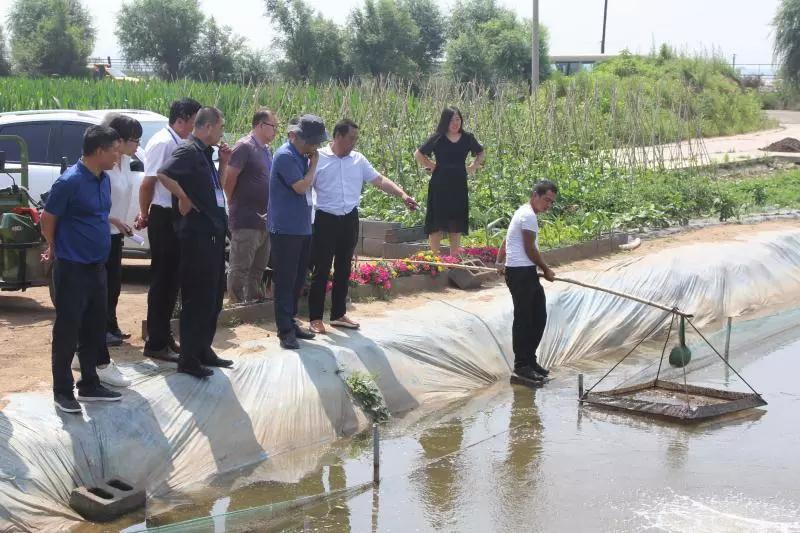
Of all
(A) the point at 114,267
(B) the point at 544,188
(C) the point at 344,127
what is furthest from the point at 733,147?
(A) the point at 114,267

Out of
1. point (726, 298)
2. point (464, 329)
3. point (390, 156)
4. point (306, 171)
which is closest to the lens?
point (306, 171)

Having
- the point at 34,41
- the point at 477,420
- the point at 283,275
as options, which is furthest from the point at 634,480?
the point at 34,41

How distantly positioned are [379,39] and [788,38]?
62.2 ft

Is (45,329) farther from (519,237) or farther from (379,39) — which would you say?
(379,39)

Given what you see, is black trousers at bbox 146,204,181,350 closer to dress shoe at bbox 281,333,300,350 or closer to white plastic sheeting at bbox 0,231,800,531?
white plastic sheeting at bbox 0,231,800,531

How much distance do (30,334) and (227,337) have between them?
1405mm

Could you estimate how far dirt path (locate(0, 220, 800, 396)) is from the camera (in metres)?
6.70

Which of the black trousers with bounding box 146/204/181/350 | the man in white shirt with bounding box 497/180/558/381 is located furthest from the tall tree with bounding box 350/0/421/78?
the black trousers with bounding box 146/204/181/350

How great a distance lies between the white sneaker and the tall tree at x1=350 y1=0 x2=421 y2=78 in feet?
155

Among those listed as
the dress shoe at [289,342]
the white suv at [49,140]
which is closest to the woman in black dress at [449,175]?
the white suv at [49,140]

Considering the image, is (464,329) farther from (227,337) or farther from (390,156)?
(390,156)

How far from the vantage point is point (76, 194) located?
589 centimetres

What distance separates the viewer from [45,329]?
795 centimetres

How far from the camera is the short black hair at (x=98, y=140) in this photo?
5957mm
